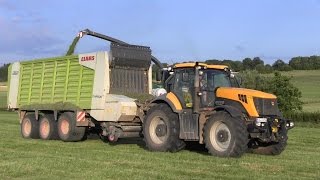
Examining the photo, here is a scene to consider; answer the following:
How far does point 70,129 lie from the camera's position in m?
16.2

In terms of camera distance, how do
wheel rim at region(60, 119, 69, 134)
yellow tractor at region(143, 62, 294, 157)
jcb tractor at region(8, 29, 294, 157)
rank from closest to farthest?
yellow tractor at region(143, 62, 294, 157), jcb tractor at region(8, 29, 294, 157), wheel rim at region(60, 119, 69, 134)

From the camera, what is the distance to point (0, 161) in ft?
36.6

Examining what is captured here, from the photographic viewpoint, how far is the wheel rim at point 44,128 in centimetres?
1738

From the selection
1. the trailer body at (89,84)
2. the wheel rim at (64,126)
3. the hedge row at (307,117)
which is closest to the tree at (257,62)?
the hedge row at (307,117)

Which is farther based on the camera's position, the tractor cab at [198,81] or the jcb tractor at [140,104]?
the tractor cab at [198,81]

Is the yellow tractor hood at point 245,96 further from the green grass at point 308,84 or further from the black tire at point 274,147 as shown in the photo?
the green grass at point 308,84

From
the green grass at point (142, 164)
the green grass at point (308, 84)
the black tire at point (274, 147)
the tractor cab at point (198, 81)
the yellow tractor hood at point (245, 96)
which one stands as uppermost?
the green grass at point (308, 84)

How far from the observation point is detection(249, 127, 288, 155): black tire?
1223cm

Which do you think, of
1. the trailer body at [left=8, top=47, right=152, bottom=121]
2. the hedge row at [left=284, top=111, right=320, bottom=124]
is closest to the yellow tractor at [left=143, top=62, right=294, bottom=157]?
the trailer body at [left=8, top=47, right=152, bottom=121]

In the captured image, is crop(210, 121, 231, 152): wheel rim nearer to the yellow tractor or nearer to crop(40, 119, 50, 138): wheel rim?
the yellow tractor

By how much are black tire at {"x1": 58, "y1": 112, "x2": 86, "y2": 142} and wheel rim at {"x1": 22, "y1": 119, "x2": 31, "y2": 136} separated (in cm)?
196

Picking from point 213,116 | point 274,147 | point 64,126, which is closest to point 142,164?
point 213,116

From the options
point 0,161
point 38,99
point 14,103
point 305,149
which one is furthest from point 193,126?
point 14,103

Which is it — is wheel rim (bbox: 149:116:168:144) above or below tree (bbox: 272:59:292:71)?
below
